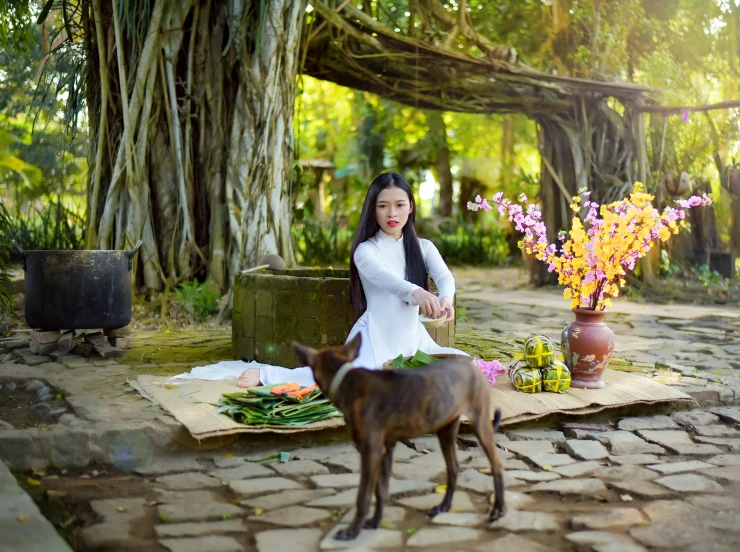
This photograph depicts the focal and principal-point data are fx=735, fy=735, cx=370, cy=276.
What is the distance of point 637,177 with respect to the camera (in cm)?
984

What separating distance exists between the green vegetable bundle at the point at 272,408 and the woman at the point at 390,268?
0.29m

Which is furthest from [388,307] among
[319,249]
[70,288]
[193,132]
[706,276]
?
A: [319,249]

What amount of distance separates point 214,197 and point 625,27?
6.87 m

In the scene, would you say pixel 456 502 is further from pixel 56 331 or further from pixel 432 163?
pixel 432 163

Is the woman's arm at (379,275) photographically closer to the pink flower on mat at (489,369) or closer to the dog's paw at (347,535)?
the pink flower on mat at (489,369)

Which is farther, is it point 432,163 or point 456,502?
point 432,163

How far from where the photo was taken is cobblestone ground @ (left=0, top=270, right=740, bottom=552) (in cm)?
234

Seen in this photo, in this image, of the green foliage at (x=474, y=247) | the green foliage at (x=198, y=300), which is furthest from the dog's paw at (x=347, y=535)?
the green foliage at (x=474, y=247)

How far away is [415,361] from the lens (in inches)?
131

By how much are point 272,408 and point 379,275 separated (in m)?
0.82

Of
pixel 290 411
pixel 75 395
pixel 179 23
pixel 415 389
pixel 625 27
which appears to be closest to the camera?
pixel 415 389

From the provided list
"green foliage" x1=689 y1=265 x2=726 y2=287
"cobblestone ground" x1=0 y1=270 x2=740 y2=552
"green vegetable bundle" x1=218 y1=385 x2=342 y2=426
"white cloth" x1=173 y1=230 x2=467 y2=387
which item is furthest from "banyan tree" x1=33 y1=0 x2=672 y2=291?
"green foliage" x1=689 y1=265 x2=726 y2=287

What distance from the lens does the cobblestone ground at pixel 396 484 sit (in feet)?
7.66

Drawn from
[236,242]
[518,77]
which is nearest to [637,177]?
[518,77]
